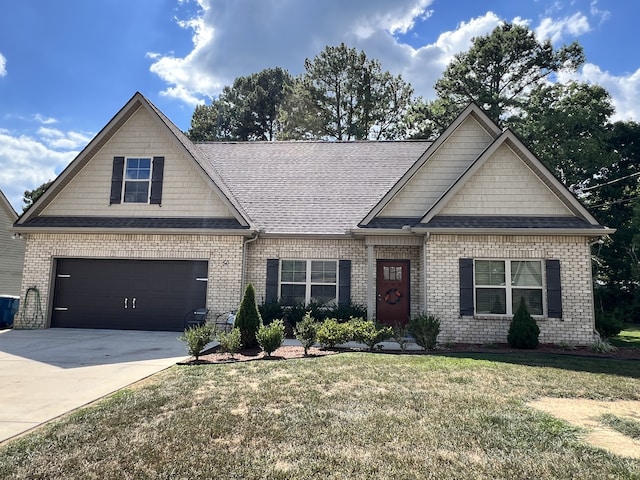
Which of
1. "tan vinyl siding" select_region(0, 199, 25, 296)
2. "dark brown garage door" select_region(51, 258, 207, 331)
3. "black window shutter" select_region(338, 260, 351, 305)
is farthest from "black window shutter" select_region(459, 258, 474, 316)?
"tan vinyl siding" select_region(0, 199, 25, 296)

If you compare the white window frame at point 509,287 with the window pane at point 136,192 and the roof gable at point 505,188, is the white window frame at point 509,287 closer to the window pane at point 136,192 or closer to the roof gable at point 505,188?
the roof gable at point 505,188

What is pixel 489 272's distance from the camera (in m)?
11.2

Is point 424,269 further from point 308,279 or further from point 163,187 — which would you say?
point 163,187

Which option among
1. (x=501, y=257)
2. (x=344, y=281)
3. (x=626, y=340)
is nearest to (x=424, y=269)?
(x=501, y=257)

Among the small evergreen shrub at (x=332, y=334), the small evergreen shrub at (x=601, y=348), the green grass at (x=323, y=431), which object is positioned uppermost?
the small evergreen shrub at (x=332, y=334)

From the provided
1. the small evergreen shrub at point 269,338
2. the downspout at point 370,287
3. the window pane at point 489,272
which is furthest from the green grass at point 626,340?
the small evergreen shrub at point 269,338

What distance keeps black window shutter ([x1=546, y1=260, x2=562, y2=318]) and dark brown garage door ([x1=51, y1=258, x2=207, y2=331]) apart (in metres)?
9.82

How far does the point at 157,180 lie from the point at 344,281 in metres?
6.92

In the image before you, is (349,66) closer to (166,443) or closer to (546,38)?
(546,38)

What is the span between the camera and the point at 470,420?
15.7 feet

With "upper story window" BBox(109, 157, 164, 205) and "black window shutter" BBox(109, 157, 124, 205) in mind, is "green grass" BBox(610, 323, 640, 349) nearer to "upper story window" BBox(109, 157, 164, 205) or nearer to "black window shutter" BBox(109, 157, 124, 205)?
"upper story window" BBox(109, 157, 164, 205)

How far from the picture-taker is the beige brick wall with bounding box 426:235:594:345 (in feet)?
35.0

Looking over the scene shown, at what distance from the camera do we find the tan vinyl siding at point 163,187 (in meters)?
13.1

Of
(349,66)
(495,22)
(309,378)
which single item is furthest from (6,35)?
(495,22)
